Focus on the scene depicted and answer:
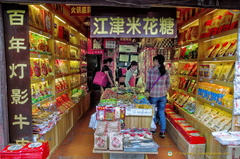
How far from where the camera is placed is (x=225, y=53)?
129 inches

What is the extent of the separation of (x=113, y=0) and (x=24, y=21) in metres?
1.32

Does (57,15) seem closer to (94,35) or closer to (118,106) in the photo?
Answer: (94,35)

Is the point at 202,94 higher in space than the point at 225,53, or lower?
lower

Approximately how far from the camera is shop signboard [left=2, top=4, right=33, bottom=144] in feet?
8.63

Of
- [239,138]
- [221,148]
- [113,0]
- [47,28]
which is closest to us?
[113,0]

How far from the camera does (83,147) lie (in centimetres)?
410

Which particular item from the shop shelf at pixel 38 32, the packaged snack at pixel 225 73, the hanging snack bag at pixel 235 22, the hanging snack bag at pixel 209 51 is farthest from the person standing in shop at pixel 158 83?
the shop shelf at pixel 38 32

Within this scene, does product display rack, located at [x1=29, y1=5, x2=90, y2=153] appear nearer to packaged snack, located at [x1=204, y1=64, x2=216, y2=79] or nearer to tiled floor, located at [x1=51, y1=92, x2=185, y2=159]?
tiled floor, located at [x1=51, y1=92, x2=185, y2=159]

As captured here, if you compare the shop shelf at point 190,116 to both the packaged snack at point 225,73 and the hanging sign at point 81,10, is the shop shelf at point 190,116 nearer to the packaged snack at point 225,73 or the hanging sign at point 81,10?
the packaged snack at point 225,73

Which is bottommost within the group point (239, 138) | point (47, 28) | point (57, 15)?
point (239, 138)

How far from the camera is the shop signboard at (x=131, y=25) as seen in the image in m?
2.97

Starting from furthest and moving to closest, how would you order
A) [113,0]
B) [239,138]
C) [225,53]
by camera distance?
[225,53] < [239,138] < [113,0]

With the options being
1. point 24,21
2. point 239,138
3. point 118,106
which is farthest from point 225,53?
point 24,21

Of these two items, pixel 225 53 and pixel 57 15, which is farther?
pixel 57 15
